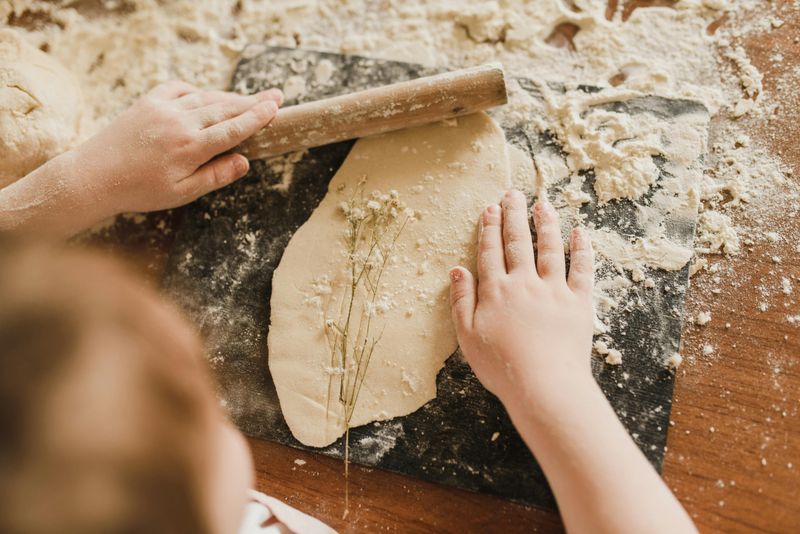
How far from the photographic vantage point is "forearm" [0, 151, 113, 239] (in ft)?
3.42

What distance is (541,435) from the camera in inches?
32.7

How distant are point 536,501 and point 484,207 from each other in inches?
19.2

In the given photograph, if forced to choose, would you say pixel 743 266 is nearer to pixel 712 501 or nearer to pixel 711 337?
pixel 711 337

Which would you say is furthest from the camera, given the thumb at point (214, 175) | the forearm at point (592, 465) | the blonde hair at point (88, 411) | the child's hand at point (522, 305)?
the thumb at point (214, 175)

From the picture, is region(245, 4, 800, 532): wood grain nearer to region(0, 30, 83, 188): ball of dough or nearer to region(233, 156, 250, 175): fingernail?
region(233, 156, 250, 175): fingernail

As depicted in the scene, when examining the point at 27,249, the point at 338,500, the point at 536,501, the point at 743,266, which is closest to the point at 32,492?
the point at 27,249

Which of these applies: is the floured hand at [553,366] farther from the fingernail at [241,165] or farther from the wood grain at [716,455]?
the fingernail at [241,165]

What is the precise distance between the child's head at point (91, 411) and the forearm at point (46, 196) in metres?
0.55

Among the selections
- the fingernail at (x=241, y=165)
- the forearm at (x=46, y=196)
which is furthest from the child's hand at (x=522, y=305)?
the forearm at (x=46, y=196)

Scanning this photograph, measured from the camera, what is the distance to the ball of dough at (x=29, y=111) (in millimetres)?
1071

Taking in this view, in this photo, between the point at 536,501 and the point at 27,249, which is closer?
the point at 27,249

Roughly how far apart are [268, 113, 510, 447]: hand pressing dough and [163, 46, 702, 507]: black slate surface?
1.1 inches

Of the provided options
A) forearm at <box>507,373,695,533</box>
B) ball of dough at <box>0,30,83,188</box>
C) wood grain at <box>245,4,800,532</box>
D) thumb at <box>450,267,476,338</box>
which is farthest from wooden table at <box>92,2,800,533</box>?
ball of dough at <box>0,30,83,188</box>

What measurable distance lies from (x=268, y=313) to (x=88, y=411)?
0.57 meters
